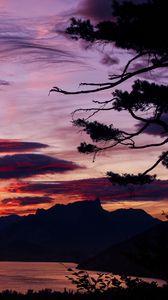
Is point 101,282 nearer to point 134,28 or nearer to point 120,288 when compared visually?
point 120,288

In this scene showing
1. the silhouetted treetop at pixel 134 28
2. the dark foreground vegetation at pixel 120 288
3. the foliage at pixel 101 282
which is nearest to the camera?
the dark foreground vegetation at pixel 120 288

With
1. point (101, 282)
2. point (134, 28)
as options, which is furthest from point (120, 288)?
point (134, 28)

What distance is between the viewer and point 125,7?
13.8 metres

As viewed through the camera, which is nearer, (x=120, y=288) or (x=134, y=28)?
(x=120, y=288)

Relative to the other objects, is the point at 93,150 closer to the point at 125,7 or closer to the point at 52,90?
the point at 52,90

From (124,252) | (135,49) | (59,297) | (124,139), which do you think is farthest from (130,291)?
(135,49)

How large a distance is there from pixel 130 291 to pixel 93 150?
15.9 feet

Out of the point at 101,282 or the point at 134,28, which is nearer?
the point at 101,282

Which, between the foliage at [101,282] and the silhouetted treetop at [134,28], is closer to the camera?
the foliage at [101,282]

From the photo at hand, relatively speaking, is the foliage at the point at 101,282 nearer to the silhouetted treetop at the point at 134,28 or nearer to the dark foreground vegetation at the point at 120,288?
the dark foreground vegetation at the point at 120,288

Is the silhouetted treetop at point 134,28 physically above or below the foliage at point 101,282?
above

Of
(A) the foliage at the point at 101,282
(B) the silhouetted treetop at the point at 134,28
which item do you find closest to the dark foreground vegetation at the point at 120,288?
(A) the foliage at the point at 101,282

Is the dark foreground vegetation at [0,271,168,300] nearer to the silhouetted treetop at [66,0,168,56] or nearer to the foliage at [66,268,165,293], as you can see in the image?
the foliage at [66,268,165,293]

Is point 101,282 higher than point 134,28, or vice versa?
point 134,28
